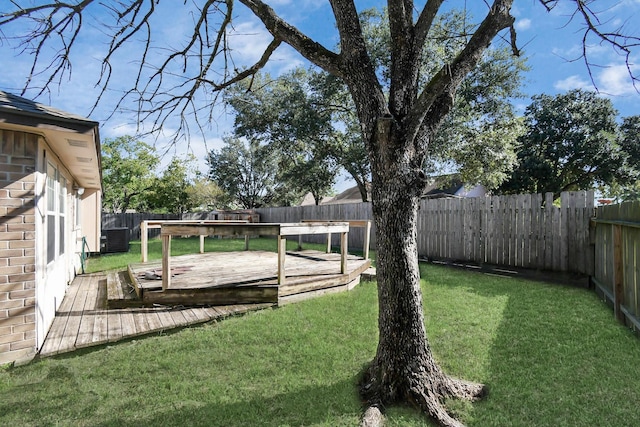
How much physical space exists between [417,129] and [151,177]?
27908mm

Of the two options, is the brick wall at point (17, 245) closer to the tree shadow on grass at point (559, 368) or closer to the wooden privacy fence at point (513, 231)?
the tree shadow on grass at point (559, 368)

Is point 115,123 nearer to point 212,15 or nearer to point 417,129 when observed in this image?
point 212,15

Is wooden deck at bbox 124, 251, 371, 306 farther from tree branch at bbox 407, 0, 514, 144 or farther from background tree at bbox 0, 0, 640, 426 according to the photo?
tree branch at bbox 407, 0, 514, 144

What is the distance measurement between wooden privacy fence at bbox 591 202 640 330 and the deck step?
6.18 meters

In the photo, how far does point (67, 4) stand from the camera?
3119mm

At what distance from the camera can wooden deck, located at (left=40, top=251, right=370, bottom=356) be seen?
3.71 metres

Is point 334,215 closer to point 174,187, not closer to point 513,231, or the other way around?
point 513,231

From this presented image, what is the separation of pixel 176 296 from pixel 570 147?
74.4 ft

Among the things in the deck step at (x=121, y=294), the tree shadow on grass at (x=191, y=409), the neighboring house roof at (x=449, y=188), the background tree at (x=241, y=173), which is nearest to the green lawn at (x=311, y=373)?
the tree shadow on grass at (x=191, y=409)

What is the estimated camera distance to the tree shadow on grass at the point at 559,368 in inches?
89.7

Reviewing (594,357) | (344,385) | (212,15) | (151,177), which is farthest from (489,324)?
(151,177)

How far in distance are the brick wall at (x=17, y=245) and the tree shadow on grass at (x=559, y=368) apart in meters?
3.96

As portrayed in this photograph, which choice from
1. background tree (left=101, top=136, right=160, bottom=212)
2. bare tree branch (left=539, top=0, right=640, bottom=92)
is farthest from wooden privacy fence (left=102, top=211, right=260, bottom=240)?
bare tree branch (left=539, top=0, right=640, bottom=92)

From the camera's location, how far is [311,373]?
290cm
